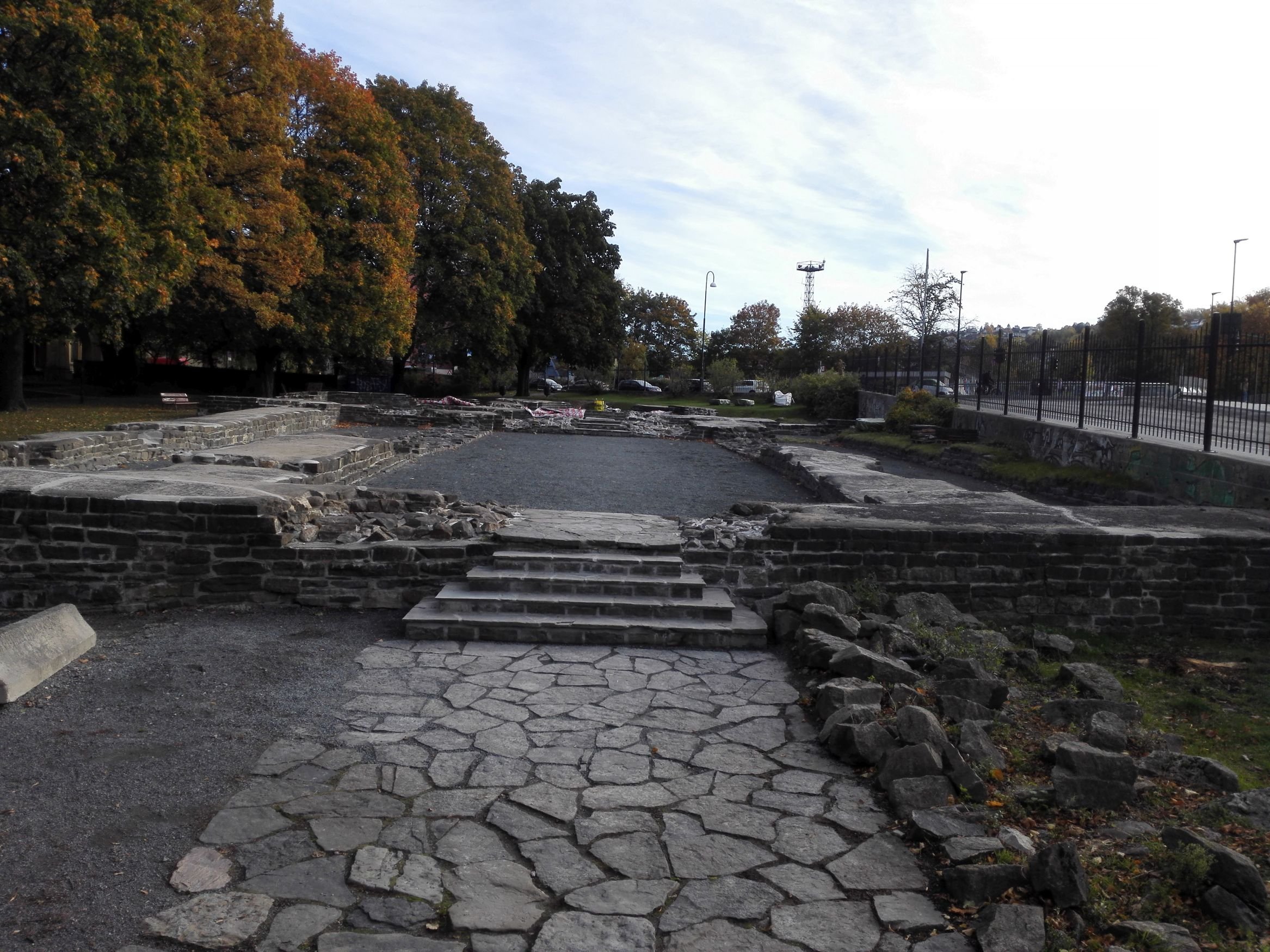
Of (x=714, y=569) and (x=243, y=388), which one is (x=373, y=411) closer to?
(x=243, y=388)

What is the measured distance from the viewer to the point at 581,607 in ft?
21.1

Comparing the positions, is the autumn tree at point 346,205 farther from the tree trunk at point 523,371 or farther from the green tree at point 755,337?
the green tree at point 755,337

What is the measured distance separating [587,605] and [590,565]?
0.53 metres

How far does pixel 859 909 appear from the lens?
314 cm

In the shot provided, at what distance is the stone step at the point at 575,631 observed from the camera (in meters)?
6.14

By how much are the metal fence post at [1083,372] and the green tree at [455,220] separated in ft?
69.2

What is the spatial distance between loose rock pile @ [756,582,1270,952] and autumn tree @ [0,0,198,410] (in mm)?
14103

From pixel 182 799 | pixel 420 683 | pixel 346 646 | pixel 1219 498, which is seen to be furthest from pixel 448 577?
pixel 1219 498

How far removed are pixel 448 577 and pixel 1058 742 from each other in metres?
4.24

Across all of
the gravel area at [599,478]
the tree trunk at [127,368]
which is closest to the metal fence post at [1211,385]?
the gravel area at [599,478]

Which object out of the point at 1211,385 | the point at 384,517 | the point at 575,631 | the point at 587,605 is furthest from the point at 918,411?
the point at 575,631

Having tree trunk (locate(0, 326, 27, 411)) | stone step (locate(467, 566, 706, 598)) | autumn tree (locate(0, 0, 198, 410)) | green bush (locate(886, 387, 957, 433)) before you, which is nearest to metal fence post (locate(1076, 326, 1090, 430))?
green bush (locate(886, 387, 957, 433))

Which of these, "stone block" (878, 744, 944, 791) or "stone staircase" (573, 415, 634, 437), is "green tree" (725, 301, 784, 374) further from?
"stone block" (878, 744, 944, 791)

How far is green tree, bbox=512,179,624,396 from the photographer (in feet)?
130
